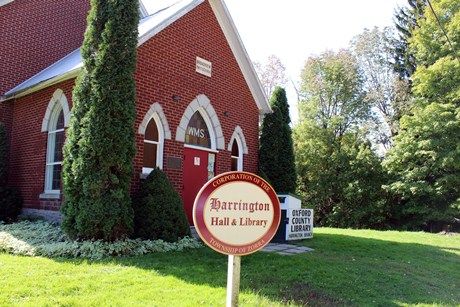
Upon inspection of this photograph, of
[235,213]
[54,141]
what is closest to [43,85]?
[54,141]

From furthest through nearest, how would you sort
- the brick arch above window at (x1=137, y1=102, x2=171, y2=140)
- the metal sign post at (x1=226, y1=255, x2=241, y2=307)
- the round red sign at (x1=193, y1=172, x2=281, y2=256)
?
the brick arch above window at (x1=137, y1=102, x2=171, y2=140) < the metal sign post at (x1=226, y1=255, x2=241, y2=307) < the round red sign at (x1=193, y1=172, x2=281, y2=256)

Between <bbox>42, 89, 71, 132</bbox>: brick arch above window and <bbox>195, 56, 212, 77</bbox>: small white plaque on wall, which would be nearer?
<bbox>42, 89, 71, 132</bbox>: brick arch above window

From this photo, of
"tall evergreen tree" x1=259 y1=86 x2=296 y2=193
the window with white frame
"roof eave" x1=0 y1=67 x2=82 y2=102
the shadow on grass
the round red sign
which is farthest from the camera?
"tall evergreen tree" x1=259 y1=86 x2=296 y2=193

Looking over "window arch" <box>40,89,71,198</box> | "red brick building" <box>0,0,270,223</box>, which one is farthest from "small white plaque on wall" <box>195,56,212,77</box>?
"window arch" <box>40,89,71,198</box>

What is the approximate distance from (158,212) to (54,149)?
4355 mm

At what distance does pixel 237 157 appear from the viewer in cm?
1524

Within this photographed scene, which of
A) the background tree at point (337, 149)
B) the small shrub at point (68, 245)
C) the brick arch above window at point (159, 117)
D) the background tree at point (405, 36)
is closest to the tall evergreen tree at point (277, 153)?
the brick arch above window at point (159, 117)

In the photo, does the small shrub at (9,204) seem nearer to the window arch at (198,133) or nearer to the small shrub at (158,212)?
the small shrub at (158,212)

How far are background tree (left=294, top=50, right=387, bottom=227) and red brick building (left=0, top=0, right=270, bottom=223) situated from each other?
17.4 meters

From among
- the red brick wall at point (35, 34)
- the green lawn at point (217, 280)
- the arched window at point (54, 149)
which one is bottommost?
the green lawn at point (217, 280)

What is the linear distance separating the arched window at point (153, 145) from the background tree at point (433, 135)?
18177 mm

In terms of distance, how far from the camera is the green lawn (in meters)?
6.23

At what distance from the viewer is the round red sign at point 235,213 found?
4.05m

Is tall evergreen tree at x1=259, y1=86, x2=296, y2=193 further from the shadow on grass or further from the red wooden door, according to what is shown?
the shadow on grass
